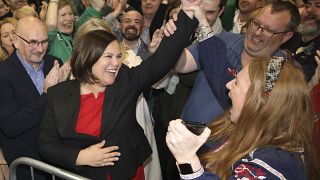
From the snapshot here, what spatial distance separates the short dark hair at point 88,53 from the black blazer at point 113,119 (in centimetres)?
9

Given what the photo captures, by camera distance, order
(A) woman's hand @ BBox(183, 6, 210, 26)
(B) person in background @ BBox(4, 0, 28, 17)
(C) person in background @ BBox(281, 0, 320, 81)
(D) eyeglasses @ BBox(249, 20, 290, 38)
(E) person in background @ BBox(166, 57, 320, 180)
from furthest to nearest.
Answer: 1. (B) person in background @ BBox(4, 0, 28, 17)
2. (C) person in background @ BBox(281, 0, 320, 81)
3. (D) eyeglasses @ BBox(249, 20, 290, 38)
4. (A) woman's hand @ BBox(183, 6, 210, 26)
5. (E) person in background @ BBox(166, 57, 320, 180)

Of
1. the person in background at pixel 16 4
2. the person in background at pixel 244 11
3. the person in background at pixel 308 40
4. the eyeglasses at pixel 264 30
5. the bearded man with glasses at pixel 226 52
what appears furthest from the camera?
the person in background at pixel 16 4

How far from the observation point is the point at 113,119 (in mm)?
2170

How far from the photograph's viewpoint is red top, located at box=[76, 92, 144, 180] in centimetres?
215

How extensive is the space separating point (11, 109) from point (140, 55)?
139cm

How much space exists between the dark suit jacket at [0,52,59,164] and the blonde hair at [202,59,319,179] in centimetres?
125

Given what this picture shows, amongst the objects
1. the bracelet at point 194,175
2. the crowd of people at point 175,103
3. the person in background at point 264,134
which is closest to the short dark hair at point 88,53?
the crowd of people at point 175,103

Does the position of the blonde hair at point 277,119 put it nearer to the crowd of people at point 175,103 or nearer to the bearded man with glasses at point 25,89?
the crowd of people at point 175,103

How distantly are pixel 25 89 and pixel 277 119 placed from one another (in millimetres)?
1625

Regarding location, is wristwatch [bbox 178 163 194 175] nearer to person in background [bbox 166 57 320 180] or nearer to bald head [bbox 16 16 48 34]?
person in background [bbox 166 57 320 180]

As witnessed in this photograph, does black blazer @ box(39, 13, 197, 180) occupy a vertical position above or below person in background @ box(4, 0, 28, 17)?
below

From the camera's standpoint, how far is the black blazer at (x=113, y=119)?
2.13 m

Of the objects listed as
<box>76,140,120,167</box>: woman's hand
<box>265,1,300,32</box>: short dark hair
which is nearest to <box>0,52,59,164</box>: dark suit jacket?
<box>76,140,120,167</box>: woman's hand

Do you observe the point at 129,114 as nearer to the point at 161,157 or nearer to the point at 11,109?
the point at 11,109
